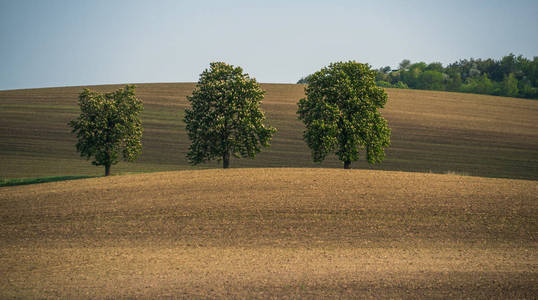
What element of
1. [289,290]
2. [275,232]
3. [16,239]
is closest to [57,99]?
[16,239]

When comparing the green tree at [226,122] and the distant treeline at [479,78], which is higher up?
the distant treeline at [479,78]

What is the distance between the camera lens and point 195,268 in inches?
508

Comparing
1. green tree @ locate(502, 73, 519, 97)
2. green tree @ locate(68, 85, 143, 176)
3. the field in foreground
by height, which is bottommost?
the field in foreground

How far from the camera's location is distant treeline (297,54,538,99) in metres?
88.0

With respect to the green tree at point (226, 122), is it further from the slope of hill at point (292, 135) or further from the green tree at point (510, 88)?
the green tree at point (510, 88)

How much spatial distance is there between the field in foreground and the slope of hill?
1684cm

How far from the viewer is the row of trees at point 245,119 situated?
3098cm

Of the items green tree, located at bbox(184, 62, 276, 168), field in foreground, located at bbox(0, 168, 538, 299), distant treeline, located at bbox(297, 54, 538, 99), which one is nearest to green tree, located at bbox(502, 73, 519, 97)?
distant treeline, located at bbox(297, 54, 538, 99)

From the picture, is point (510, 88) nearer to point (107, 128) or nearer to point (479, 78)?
point (479, 78)

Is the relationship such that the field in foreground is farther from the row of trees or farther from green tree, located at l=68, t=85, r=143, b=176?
green tree, located at l=68, t=85, r=143, b=176

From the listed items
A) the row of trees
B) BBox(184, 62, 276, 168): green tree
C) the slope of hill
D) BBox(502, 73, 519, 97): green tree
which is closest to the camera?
the row of trees

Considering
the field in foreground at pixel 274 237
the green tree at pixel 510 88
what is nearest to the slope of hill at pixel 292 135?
the green tree at pixel 510 88

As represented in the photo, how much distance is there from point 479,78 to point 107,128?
92660 mm

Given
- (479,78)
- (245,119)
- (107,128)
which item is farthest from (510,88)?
(107,128)
